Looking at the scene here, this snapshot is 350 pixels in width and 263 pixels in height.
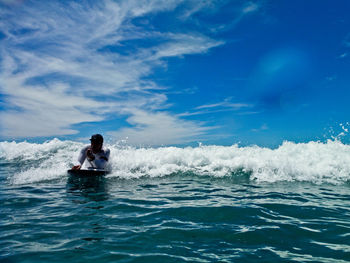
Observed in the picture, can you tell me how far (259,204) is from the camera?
682cm

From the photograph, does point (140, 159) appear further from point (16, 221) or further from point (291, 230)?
point (291, 230)

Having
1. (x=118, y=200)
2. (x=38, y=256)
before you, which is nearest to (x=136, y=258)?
(x=38, y=256)

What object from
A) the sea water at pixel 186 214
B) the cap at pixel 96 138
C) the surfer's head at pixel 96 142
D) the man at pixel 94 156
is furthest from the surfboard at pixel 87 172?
the cap at pixel 96 138

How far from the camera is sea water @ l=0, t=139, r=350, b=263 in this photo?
4.07m

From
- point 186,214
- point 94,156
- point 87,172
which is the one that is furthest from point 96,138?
point 186,214

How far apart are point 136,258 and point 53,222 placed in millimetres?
2611

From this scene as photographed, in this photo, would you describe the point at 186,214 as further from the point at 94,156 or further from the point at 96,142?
the point at 94,156

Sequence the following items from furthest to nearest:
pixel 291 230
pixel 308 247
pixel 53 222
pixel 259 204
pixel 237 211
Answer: pixel 259 204 → pixel 237 211 → pixel 53 222 → pixel 291 230 → pixel 308 247

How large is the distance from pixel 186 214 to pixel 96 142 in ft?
22.5

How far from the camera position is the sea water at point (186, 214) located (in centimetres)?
407

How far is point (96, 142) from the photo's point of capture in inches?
454

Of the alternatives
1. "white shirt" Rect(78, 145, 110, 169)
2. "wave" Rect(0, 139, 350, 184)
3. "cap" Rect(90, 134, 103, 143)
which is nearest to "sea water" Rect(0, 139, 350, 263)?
"wave" Rect(0, 139, 350, 184)

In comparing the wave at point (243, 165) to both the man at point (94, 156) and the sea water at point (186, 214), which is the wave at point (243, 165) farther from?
the man at point (94, 156)

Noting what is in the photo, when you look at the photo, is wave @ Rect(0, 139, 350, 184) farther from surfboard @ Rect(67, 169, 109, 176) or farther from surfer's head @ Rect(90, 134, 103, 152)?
surfer's head @ Rect(90, 134, 103, 152)
